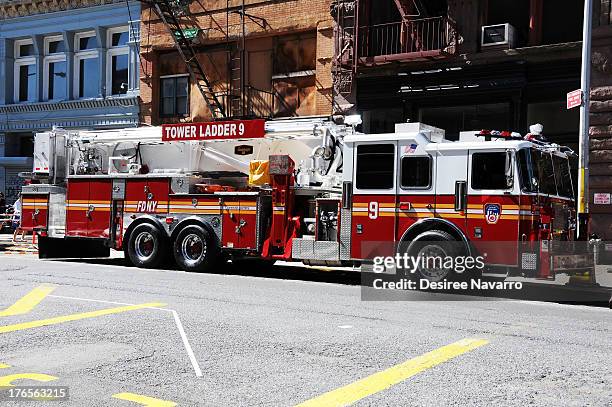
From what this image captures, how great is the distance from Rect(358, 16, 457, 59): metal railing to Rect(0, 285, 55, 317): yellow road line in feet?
41.7

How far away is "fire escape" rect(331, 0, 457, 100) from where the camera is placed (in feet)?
67.2

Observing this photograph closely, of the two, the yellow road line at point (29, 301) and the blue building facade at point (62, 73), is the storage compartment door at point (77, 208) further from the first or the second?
the blue building facade at point (62, 73)

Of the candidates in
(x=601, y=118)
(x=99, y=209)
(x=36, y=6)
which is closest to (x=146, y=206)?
(x=99, y=209)

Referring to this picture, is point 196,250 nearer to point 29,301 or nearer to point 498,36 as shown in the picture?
point 29,301

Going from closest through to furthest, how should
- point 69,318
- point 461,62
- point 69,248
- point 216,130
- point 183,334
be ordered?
point 183,334
point 69,318
point 216,130
point 69,248
point 461,62

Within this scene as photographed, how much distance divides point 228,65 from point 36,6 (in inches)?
378

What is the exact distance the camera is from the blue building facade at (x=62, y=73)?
2747cm

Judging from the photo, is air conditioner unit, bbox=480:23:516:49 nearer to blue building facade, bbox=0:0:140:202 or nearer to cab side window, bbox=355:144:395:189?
cab side window, bbox=355:144:395:189

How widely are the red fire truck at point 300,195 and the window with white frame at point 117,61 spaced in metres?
11.0

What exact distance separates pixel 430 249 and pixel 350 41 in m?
11.2

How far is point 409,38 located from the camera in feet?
68.9

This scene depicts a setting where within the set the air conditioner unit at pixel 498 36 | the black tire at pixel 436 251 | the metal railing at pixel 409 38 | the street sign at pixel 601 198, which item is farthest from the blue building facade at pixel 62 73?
the black tire at pixel 436 251

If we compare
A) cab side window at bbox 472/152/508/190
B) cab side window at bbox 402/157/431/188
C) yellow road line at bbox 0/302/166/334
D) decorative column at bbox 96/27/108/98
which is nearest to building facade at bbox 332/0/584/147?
cab side window at bbox 402/157/431/188

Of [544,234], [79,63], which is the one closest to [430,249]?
[544,234]
